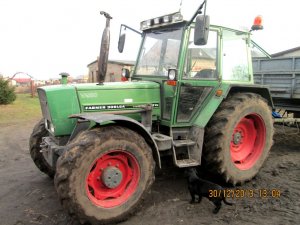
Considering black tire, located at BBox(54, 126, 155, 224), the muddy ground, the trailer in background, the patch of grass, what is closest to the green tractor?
black tire, located at BBox(54, 126, 155, 224)

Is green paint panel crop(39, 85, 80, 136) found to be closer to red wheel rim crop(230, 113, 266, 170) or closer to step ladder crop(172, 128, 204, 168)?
step ladder crop(172, 128, 204, 168)

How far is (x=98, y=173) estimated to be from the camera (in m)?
4.08

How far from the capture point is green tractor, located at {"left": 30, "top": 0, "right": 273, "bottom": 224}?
3947mm

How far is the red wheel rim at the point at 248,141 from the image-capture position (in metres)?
5.39

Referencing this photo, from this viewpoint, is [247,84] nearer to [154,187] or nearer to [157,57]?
[157,57]

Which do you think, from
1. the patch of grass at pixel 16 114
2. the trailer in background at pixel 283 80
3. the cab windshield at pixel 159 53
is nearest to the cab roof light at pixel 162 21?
the cab windshield at pixel 159 53

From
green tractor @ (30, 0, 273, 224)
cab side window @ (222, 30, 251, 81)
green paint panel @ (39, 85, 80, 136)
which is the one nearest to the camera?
green tractor @ (30, 0, 273, 224)

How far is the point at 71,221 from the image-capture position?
407cm

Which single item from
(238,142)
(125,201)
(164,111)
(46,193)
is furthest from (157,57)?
(46,193)

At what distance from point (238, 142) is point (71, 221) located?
285 cm

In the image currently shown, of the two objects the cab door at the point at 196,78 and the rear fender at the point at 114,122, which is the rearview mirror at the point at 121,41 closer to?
the cab door at the point at 196,78

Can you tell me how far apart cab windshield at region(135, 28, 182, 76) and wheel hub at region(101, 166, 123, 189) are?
1.73 m

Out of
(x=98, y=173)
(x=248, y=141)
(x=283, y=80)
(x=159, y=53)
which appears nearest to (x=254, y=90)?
(x=248, y=141)

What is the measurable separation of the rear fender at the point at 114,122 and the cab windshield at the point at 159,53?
1143mm
